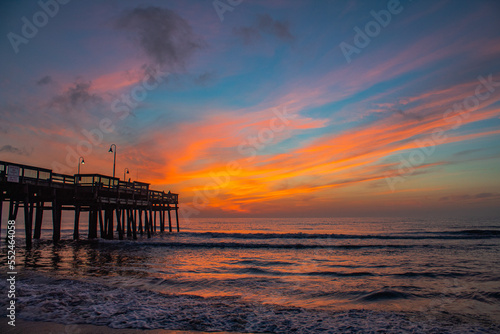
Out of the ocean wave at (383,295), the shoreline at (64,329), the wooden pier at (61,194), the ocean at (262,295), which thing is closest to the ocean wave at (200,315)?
the ocean at (262,295)

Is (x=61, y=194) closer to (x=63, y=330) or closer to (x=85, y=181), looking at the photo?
(x=85, y=181)

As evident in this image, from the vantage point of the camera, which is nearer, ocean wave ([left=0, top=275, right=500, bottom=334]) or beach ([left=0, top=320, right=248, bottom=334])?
beach ([left=0, top=320, right=248, bottom=334])

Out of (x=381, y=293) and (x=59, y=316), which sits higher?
(x=59, y=316)

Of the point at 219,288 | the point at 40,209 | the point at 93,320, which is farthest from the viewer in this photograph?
the point at 40,209

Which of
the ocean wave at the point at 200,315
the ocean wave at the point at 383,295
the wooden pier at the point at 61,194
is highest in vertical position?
the wooden pier at the point at 61,194

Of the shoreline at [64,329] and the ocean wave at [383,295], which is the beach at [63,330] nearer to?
the shoreline at [64,329]

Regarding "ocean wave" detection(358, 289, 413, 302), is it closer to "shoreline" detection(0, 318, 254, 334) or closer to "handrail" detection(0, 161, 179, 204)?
"shoreline" detection(0, 318, 254, 334)

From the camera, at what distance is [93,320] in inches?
301

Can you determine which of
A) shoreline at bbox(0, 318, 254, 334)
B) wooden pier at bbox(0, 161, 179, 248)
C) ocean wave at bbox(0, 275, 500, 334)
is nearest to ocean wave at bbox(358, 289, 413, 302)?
ocean wave at bbox(0, 275, 500, 334)

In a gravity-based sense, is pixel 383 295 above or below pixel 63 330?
below

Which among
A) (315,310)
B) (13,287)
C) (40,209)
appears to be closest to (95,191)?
(40,209)

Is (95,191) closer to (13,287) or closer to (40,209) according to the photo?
(40,209)

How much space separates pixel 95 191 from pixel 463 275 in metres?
27.8

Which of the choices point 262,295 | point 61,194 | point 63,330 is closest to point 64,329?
point 63,330
